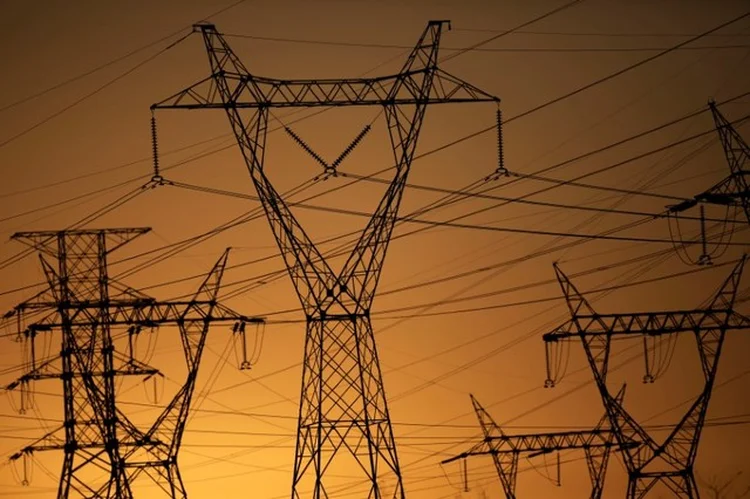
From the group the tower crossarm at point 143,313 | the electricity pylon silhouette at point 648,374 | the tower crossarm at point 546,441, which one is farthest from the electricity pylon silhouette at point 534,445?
the tower crossarm at point 143,313

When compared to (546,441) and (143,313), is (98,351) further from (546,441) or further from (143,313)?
(546,441)

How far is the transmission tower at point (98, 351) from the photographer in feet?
114

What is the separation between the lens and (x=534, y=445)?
4125 centimetres

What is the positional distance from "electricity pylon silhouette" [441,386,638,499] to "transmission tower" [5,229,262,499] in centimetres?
731

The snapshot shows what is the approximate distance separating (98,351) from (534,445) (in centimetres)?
1235

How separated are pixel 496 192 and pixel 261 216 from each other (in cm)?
639

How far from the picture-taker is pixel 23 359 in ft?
130

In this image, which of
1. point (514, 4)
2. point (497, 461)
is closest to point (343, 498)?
point (497, 461)

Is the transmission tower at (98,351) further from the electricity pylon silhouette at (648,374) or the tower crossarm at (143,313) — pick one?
the electricity pylon silhouette at (648,374)

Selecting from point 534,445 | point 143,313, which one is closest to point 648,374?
point 534,445

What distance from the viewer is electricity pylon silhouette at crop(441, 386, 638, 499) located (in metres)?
37.2

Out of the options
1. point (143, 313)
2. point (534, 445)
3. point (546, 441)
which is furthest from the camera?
point (546, 441)

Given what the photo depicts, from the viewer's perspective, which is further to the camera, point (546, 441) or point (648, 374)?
point (546, 441)

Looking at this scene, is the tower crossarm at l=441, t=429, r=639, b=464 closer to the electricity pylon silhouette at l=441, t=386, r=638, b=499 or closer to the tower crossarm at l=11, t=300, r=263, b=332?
the electricity pylon silhouette at l=441, t=386, r=638, b=499
